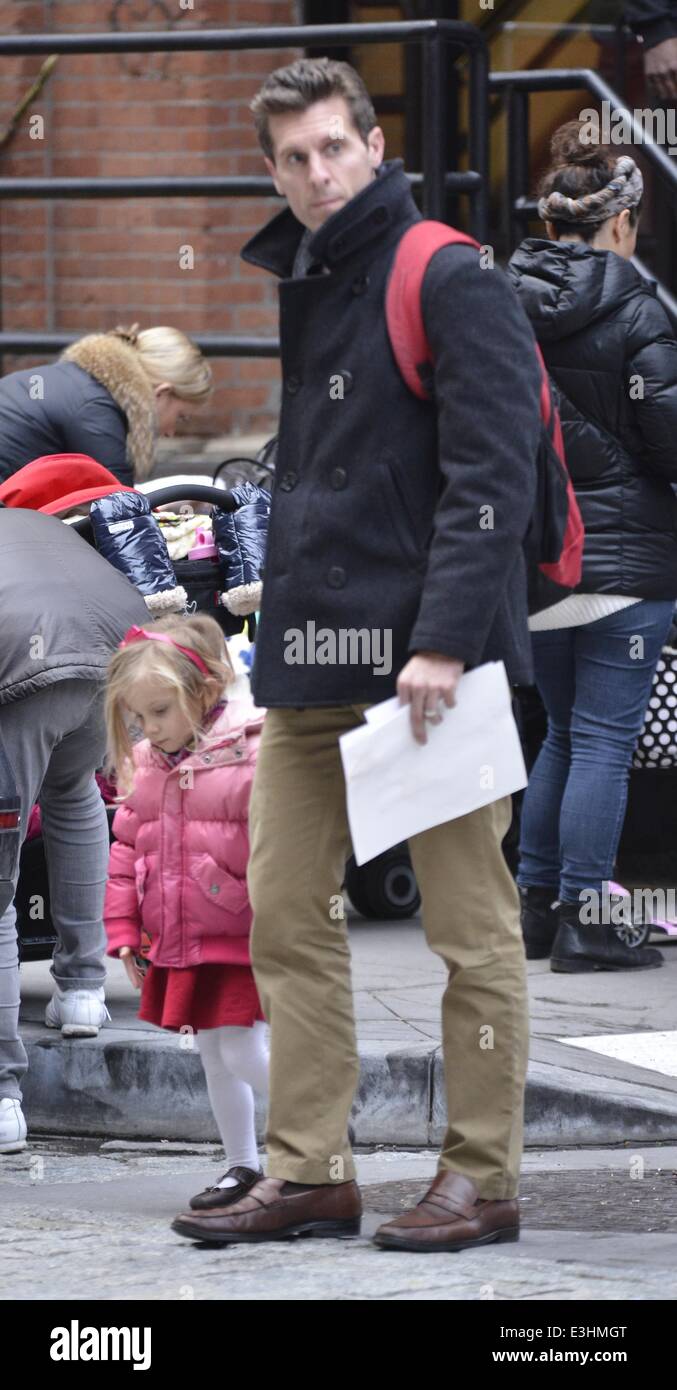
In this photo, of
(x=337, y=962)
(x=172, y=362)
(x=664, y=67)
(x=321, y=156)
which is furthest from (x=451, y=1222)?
(x=664, y=67)

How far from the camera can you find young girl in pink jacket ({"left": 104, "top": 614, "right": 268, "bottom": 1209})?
4.07 m

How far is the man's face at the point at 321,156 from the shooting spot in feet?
12.1

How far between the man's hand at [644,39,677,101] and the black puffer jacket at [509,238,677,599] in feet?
5.01

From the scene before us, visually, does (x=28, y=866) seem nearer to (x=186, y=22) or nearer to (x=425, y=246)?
(x=425, y=246)

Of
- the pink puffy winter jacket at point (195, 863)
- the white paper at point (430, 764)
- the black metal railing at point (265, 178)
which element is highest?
the black metal railing at point (265, 178)

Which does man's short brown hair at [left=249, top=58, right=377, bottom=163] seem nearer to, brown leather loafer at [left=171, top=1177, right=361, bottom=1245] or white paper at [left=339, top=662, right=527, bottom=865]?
white paper at [left=339, top=662, right=527, bottom=865]

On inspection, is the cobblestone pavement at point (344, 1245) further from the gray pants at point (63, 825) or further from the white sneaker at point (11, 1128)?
the gray pants at point (63, 825)

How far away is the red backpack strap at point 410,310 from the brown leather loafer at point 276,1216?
1.28m

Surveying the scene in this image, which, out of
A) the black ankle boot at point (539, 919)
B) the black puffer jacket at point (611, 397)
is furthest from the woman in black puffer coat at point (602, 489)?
the black ankle boot at point (539, 919)

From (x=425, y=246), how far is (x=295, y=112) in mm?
303

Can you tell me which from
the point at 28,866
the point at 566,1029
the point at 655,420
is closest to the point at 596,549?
the point at 655,420

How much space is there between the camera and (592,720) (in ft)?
19.4

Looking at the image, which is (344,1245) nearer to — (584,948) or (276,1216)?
(276,1216)

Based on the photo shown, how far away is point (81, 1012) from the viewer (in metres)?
5.27
